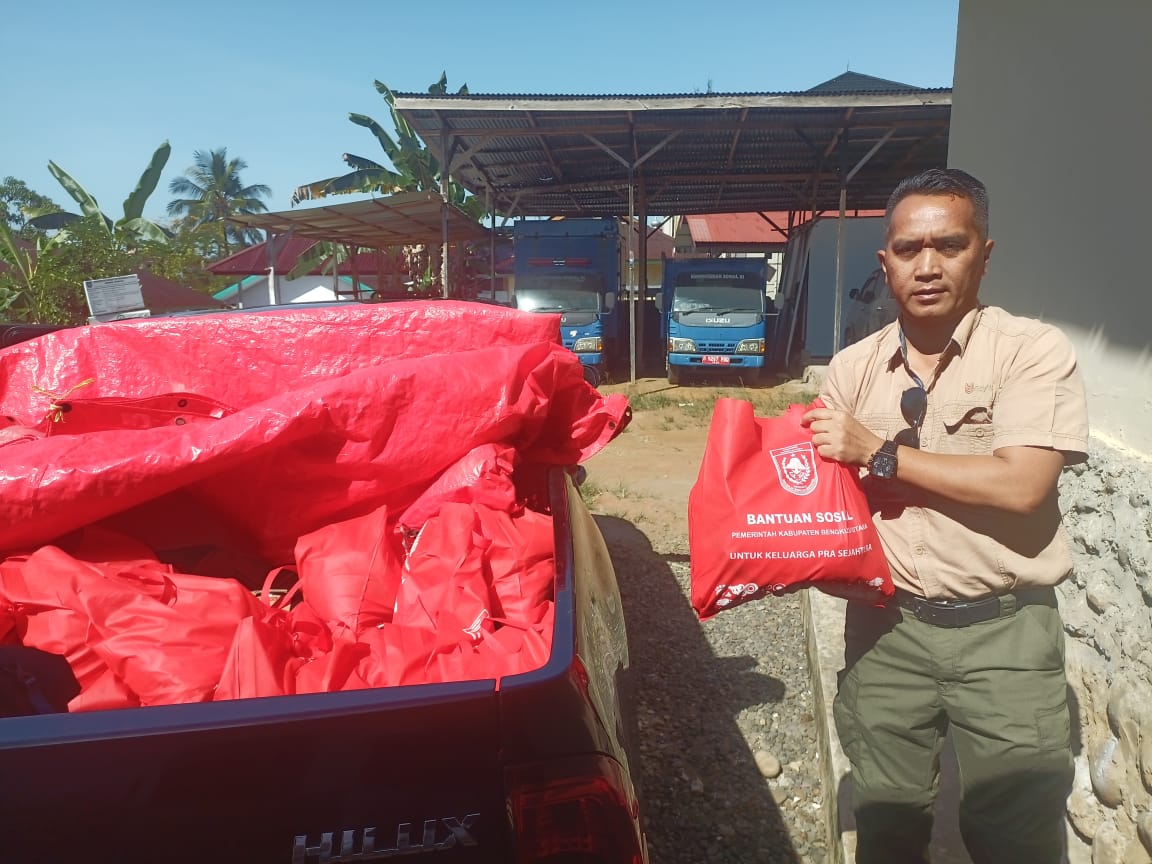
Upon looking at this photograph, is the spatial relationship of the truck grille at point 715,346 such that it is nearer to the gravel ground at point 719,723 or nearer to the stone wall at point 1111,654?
the gravel ground at point 719,723

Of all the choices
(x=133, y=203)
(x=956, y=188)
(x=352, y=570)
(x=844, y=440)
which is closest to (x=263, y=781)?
(x=352, y=570)

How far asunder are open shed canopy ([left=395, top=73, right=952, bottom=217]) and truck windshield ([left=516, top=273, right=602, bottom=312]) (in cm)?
158

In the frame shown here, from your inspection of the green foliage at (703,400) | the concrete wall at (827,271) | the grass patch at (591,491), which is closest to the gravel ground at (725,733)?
the grass patch at (591,491)

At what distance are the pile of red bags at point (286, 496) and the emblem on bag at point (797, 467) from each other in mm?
615

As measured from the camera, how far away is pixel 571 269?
44.8ft

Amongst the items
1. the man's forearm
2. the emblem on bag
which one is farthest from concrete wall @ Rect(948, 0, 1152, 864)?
the emblem on bag

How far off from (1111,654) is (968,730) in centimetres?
62

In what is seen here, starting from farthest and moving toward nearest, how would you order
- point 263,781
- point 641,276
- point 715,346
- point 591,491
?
point 641,276 < point 715,346 < point 591,491 < point 263,781

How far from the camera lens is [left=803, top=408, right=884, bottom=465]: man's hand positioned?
66.4 inches

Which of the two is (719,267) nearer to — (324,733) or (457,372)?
(457,372)

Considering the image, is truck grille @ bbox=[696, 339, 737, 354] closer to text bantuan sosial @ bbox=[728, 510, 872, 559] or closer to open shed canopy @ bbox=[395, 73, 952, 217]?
→ open shed canopy @ bbox=[395, 73, 952, 217]

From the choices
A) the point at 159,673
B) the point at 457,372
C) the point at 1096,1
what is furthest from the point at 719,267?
the point at 159,673

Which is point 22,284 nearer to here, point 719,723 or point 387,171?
point 387,171

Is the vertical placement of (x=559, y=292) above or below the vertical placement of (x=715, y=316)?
above
